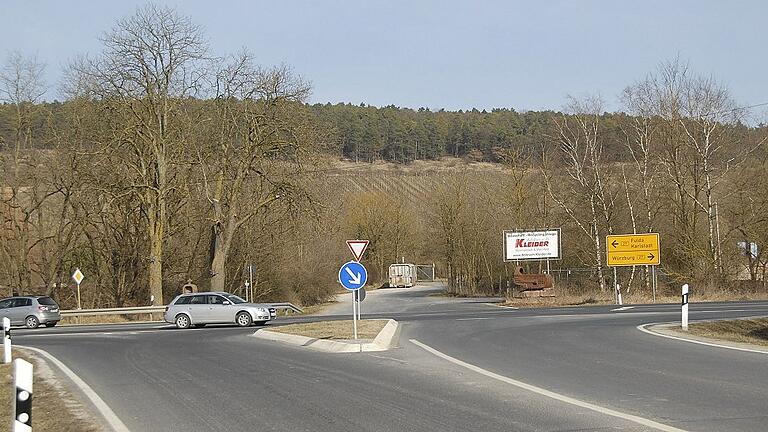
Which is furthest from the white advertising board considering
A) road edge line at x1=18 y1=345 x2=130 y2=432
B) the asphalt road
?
road edge line at x1=18 y1=345 x2=130 y2=432

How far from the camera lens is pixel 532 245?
184ft

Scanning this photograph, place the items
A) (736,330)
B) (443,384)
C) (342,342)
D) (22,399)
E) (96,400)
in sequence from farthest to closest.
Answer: (736,330) → (342,342) → (443,384) → (96,400) → (22,399)

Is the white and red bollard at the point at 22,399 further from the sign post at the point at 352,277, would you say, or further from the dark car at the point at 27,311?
the dark car at the point at 27,311

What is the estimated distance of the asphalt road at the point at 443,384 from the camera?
10.3 metres

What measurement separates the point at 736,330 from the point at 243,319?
18.0 m

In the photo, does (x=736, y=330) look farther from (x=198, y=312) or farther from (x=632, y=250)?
(x=632, y=250)

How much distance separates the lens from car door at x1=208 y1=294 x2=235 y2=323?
3412 cm

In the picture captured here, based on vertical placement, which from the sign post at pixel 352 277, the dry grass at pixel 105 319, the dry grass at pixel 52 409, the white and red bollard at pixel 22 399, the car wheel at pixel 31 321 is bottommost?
the dry grass at pixel 105 319

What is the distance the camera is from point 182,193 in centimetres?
4891

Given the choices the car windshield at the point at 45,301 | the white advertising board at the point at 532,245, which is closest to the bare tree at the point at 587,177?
the white advertising board at the point at 532,245

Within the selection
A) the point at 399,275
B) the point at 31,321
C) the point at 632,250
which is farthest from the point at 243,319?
the point at 399,275

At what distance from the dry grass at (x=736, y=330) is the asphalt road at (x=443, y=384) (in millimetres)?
2675

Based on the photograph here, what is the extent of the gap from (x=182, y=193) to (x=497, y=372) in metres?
36.6

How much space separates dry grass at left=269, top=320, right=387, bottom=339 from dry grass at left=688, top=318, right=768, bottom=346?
8.99 m
